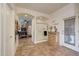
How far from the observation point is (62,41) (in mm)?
3613

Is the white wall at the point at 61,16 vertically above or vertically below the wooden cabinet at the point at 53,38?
above

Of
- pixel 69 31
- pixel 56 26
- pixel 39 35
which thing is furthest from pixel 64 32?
pixel 39 35

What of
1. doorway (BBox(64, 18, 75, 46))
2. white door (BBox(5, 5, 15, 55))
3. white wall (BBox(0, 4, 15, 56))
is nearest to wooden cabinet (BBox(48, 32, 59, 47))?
doorway (BBox(64, 18, 75, 46))

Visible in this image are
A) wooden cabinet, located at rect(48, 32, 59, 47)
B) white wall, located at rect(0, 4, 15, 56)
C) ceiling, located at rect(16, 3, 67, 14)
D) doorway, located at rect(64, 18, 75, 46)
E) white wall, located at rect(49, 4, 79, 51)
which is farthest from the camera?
wooden cabinet, located at rect(48, 32, 59, 47)

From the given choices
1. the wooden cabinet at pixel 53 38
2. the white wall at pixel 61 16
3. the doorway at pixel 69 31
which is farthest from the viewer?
the wooden cabinet at pixel 53 38

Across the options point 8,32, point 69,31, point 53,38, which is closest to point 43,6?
point 8,32

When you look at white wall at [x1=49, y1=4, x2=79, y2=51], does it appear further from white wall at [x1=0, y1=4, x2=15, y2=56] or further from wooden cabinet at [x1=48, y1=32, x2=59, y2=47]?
white wall at [x1=0, y1=4, x2=15, y2=56]

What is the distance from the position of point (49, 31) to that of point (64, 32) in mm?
707

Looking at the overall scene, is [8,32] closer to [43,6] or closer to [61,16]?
[43,6]

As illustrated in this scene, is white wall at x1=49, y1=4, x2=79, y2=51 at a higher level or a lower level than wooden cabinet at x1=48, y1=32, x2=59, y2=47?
higher

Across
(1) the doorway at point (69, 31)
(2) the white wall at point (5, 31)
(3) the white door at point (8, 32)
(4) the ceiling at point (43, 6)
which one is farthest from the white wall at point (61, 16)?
(2) the white wall at point (5, 31)

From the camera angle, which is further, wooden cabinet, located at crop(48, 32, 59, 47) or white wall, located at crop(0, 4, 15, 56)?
wooden cabinet, located at crop(48, 32, 59, 47)

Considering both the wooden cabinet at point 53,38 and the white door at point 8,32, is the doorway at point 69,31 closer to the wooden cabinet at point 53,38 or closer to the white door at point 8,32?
the wooden cabinet at point 53,38

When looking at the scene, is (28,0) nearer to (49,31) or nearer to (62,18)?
(62,18)
